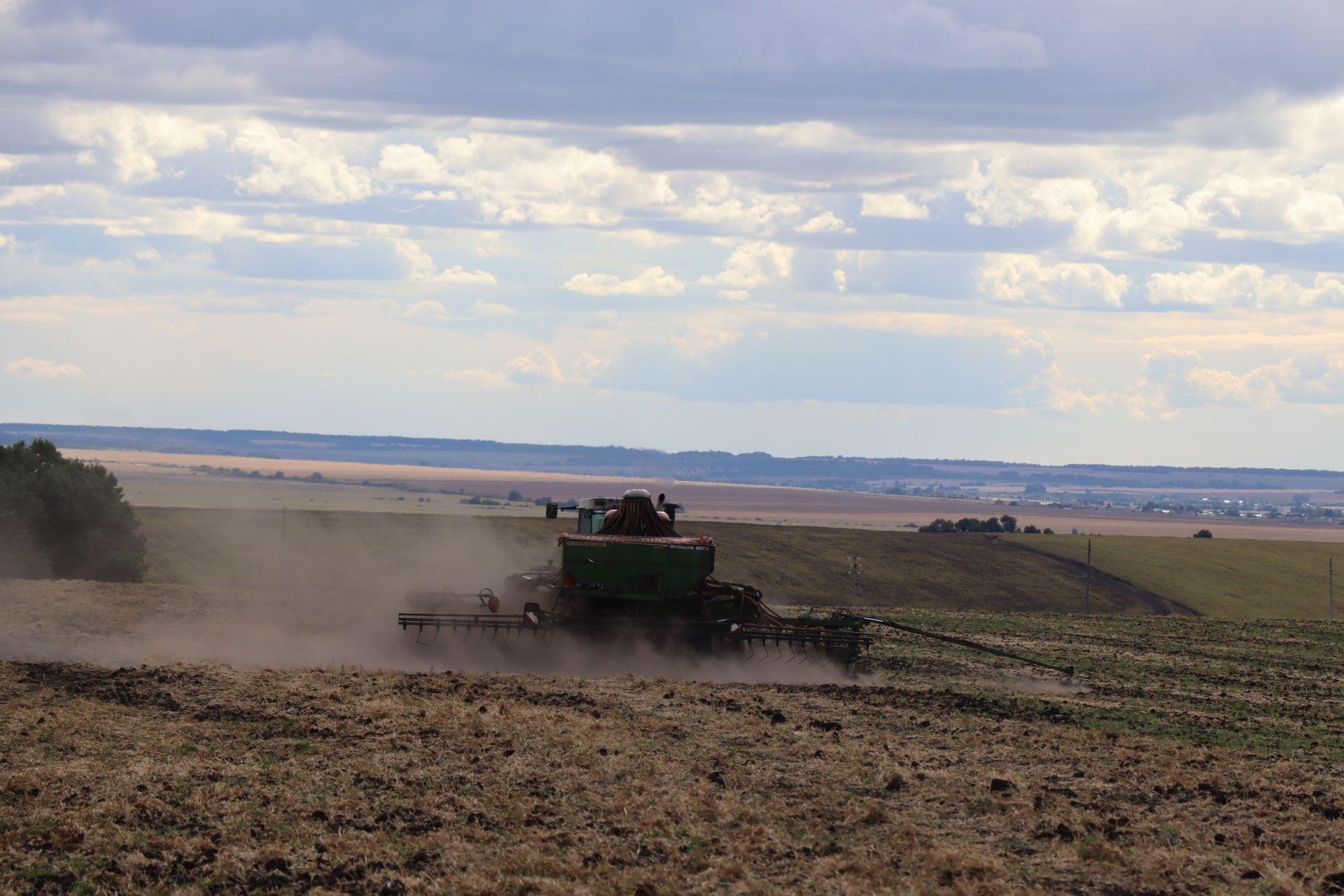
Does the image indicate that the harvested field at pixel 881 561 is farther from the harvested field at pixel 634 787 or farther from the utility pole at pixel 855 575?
the harvested field at pixel 634 787

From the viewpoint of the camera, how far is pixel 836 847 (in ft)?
50.9

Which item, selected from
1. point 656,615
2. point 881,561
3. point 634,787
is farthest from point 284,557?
point 634,787

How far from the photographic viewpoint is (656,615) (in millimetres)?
32875

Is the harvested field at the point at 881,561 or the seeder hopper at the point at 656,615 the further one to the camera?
the harvested field at the point at 881,561

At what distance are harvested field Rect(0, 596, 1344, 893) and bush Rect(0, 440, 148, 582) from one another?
44.5 meters

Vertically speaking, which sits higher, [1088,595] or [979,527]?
[979,527]

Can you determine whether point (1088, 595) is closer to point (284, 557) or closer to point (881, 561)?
point (881, 561)

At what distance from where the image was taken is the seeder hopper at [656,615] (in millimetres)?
31859

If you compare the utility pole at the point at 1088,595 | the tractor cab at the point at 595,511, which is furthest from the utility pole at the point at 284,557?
the utility pole at the point at 1088,595

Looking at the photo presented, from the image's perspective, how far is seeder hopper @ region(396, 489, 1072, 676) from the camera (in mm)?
31859

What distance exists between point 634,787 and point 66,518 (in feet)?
196

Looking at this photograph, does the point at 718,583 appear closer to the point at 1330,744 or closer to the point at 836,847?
the point at 1330,744

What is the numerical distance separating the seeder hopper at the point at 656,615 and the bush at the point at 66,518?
138ft

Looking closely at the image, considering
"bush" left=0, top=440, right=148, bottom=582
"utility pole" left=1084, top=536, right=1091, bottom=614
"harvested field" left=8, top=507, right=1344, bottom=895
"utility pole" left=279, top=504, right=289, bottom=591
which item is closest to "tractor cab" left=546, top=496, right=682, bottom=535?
"harvested field" left=8, top=507, right=1344, bottom=895
